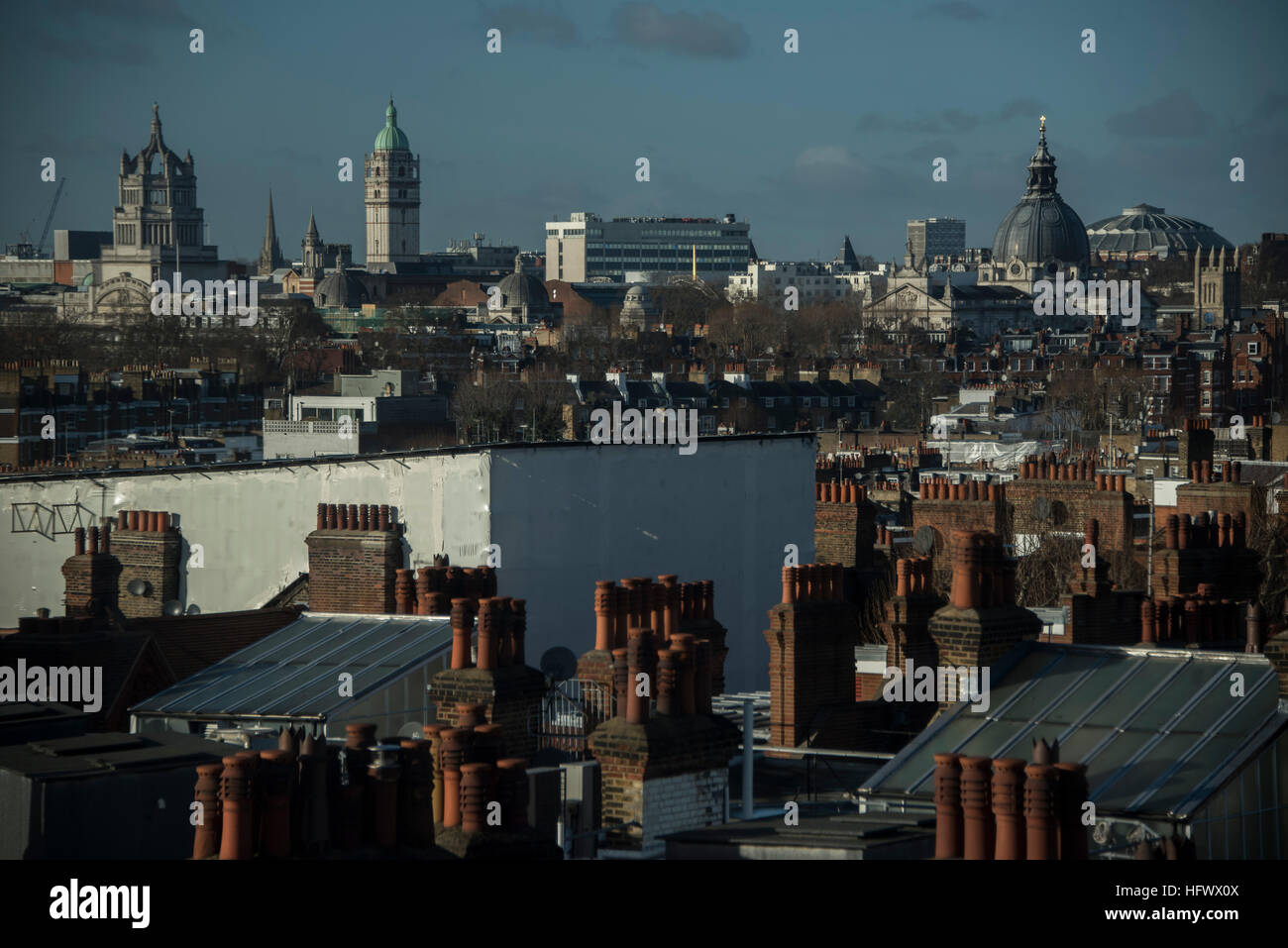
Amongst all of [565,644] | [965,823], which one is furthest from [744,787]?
[565,644]

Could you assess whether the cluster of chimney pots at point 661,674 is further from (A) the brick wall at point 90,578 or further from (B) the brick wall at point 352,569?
(A) the brick wall at point 90,578

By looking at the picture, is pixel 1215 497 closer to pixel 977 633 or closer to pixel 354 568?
pixel 354 568

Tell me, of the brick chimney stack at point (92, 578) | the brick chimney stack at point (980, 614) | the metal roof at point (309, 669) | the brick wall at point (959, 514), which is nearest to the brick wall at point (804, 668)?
the brick chimney stack at point (980, 614)

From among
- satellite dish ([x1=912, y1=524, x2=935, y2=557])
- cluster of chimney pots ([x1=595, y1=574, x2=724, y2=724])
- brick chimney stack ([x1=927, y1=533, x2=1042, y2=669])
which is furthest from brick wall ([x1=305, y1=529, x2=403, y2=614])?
satellite dish ([x1=912, y1=524, x2=935, y2=557])

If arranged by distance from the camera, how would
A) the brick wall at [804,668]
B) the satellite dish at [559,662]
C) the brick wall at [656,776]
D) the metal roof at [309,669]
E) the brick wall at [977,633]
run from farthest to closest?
the satellite dish at [559,662]
the brick wall at [804,668]
the metal roof at [309,669]
the brick wall at [977,633]
the brick wall at [656,776]

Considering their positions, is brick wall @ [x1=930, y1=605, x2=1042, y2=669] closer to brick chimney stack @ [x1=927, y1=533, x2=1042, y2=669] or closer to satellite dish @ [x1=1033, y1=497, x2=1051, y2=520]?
brick chimney stack @ [x1=927, y1=533, x2=1042, y2=669]
